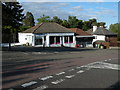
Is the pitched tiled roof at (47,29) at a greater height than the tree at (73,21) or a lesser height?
lesser

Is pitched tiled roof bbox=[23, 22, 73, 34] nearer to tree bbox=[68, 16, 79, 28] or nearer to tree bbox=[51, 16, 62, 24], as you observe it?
tree bbox=[68, 16, 79, 28]

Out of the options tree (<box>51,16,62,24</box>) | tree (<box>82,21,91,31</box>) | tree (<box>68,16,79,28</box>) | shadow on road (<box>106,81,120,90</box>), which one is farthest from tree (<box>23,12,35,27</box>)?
shadow on road (<box>106,81,120,90</box>)

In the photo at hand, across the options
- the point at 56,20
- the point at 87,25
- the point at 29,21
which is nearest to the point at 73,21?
the point at 56,20

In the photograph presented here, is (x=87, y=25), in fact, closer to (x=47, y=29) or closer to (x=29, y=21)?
(x=29, y=21)

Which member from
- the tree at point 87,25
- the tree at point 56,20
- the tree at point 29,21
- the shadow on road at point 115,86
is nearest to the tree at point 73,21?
the tree at point 56,20

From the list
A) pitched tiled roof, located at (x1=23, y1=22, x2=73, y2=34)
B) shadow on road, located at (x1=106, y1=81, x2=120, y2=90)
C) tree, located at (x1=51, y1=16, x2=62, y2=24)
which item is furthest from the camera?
tree, located at (x1=51, y1=16, x2=62, y2=24)

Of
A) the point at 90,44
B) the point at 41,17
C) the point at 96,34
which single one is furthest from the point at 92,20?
the point at 90,44

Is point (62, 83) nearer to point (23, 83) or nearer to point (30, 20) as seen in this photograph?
point (23, 83)

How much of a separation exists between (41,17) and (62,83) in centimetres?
6792

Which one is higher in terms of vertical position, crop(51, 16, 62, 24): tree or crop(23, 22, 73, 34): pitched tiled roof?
crop(51, 16, 62, 24): tree

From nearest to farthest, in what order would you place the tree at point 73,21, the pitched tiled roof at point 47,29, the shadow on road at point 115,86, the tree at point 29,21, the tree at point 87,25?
1. the shadow on road at point 115,86
2. the pitched tiled roof at point 47,29
3. the tree at point 73,21
4. the tree at point 87,25
5. the tree at point 29,21

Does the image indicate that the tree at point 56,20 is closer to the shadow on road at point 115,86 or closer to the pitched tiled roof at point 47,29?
the pitched tiled roof at point 47,29

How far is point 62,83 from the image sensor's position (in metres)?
8.11

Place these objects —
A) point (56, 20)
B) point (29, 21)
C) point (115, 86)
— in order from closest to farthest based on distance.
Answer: point (115, 86)
point (56, 20)
point (29, 21)
